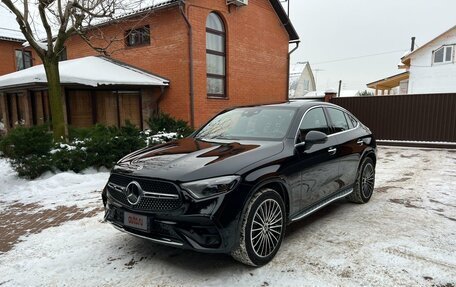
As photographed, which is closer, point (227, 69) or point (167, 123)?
point (167, 123)

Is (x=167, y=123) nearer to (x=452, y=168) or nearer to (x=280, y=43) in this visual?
(x=452, y=168)

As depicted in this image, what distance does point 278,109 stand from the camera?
14.2ft

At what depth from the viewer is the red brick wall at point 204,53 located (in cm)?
1155

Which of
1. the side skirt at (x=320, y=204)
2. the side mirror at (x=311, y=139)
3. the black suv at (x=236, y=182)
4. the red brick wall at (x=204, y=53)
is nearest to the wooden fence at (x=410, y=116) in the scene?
the red brick wall at (x=204, y=53)

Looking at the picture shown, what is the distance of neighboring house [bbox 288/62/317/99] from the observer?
139ft

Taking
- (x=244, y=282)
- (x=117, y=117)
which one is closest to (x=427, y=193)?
(x=244, y=282)

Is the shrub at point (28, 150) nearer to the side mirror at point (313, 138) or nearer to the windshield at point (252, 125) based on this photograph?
the windshield at point (252, 125)

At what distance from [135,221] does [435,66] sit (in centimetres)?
2713

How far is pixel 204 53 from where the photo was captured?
1184cm

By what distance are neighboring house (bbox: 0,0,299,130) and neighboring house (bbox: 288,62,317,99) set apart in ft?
90.9

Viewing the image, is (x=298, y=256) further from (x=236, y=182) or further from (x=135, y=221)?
(x=135, y=221)

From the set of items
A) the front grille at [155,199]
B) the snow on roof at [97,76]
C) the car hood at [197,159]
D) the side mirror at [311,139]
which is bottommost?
the front grille at [155,199]

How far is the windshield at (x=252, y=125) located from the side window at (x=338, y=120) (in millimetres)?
898

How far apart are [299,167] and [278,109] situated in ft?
3.29
